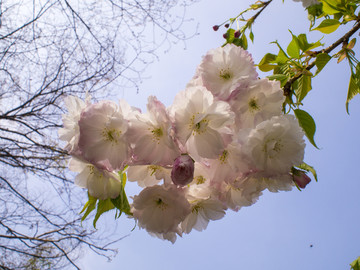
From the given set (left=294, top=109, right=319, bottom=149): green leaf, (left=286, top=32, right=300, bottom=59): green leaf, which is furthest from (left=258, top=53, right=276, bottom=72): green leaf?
(left=294, top=109, right=319, bottom=149): green leaf

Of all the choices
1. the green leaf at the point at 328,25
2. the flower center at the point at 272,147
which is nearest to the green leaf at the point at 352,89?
the green leaf at the point at 328,25

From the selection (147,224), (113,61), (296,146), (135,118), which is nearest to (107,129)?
(135,118)

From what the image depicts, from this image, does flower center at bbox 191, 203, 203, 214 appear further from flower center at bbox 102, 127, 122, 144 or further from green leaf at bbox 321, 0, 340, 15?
green leaf at bbox 321, 0, 340, 15

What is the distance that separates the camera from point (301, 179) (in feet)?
1.59

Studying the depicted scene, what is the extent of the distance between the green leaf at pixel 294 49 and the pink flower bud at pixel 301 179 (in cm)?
25

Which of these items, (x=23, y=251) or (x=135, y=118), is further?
(x=23, y=251)

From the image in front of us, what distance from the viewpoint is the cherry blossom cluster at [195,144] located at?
0.42 metres

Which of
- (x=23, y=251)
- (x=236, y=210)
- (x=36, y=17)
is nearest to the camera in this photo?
(x=236, y=210)

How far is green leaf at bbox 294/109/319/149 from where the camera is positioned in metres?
0.51

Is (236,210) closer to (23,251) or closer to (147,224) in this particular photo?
(147,224)

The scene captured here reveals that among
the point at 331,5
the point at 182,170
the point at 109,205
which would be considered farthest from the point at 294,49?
the point at 109,205

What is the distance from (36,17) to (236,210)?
2539mm

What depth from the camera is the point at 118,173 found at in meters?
0.50

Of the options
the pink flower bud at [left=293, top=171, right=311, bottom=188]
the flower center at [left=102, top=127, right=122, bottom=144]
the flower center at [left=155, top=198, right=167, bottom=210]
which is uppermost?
the flower center at [left=102, top=127, right=122, bottom=144]
